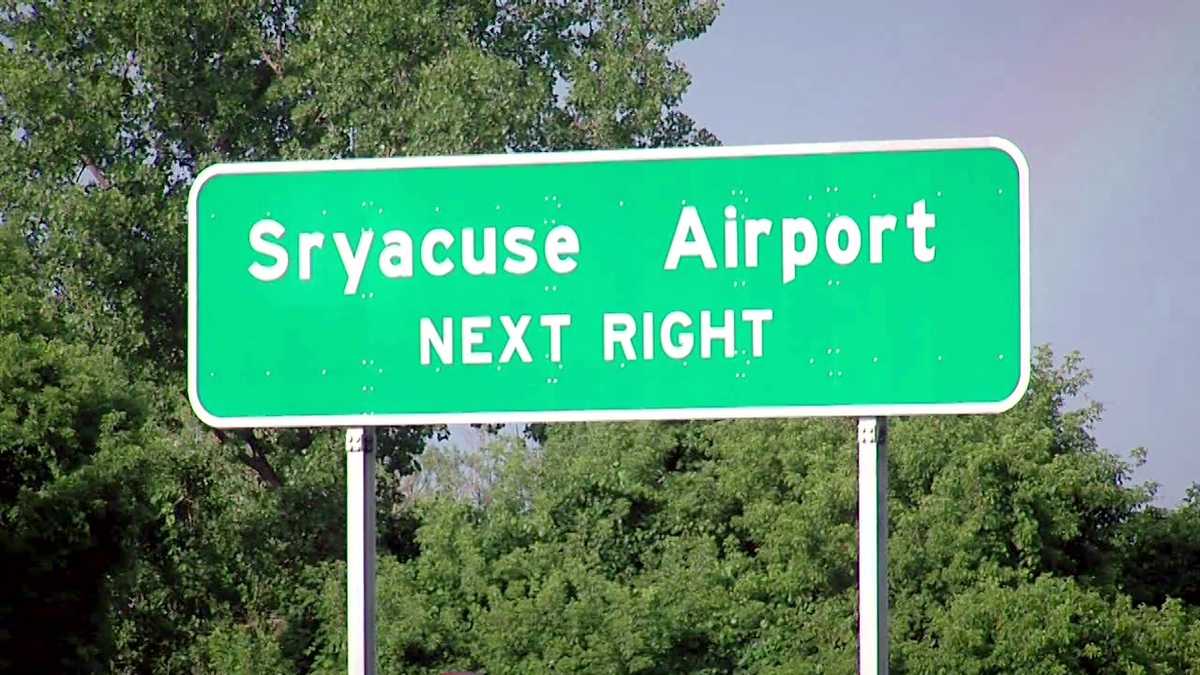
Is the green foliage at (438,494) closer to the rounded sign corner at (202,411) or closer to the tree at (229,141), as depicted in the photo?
the tree at (229,141)

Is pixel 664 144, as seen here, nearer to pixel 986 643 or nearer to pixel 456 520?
pixel 456 520

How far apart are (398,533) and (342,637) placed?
3203 millimetres

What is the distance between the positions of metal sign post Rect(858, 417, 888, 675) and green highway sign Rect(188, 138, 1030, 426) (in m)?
0.13

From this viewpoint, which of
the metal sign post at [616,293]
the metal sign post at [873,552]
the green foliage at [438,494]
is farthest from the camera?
the green foliage at [438,494]

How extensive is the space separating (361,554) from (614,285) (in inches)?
37.3

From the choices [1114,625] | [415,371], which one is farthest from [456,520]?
[415,371]

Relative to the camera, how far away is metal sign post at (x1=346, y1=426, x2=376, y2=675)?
551 centimetres

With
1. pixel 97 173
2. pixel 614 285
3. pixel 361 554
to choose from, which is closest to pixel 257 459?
pixel 97 173

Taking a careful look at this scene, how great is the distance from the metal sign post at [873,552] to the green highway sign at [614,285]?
0.44ft

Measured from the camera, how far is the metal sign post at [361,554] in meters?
5.51

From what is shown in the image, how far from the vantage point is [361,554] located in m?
A: 5.56

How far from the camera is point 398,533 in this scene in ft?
86.0

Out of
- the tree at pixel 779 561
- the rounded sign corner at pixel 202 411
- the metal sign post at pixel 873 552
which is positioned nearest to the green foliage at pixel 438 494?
the tree at pixel 779 561

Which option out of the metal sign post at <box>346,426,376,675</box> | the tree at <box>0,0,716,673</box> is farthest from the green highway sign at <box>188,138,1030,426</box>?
the tree at <box>0,0,716,673</box>
